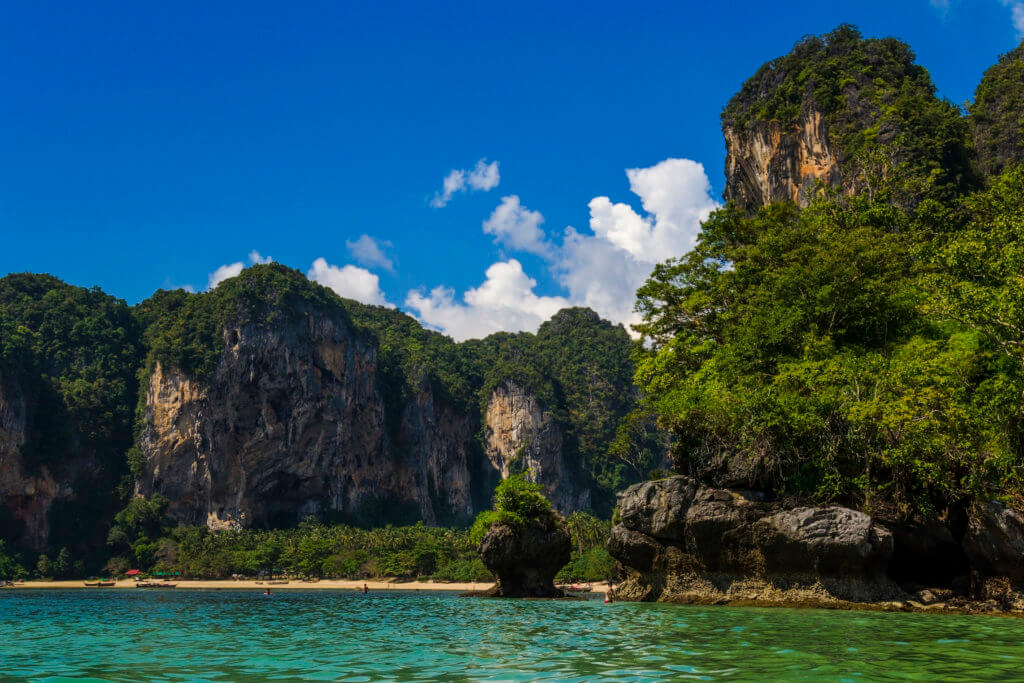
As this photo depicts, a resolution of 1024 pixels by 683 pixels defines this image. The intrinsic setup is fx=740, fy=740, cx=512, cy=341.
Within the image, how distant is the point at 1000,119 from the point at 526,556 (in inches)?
1502

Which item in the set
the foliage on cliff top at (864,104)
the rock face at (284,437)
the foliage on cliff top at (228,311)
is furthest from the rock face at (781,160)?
the foliage on cliff top at (228,311)

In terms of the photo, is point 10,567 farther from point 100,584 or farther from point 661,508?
point 661,508

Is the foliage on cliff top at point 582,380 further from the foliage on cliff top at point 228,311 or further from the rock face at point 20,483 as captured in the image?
the rock face at point 20,483

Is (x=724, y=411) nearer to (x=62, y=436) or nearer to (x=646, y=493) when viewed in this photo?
(x=646, y=493)

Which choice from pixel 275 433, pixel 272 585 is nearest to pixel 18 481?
pixel 275 433

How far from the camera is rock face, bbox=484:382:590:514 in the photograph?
425 feet

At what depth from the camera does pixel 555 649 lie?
12758 millimetres

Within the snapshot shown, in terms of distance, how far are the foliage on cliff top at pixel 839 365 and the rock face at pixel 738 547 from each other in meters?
1.71

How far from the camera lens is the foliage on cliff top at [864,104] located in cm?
4362

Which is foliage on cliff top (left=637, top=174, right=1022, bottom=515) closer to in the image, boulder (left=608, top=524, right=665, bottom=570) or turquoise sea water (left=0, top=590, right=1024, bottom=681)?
boulder (left=608, top=524, right=665, bottom=570)

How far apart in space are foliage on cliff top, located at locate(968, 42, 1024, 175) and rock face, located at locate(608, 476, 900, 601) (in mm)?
31215

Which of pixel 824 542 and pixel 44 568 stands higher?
pixel 824 542

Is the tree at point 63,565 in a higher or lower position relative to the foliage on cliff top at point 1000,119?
lower

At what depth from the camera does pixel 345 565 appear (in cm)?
7262
